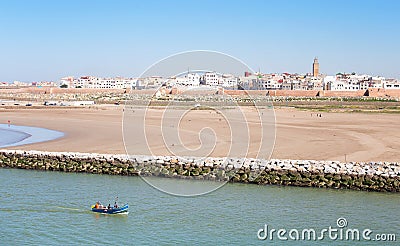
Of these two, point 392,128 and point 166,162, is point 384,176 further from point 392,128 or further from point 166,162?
point 392,128

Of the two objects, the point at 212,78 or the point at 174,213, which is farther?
the point at 174,213

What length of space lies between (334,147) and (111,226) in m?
13.2

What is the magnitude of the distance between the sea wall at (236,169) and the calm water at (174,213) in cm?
48

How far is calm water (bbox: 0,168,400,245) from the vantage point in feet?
42.9

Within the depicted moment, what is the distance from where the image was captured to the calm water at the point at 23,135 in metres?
28.1

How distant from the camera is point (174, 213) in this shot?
48.8ft

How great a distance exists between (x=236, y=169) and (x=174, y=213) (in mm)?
4238

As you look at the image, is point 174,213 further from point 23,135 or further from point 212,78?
point 23,135
